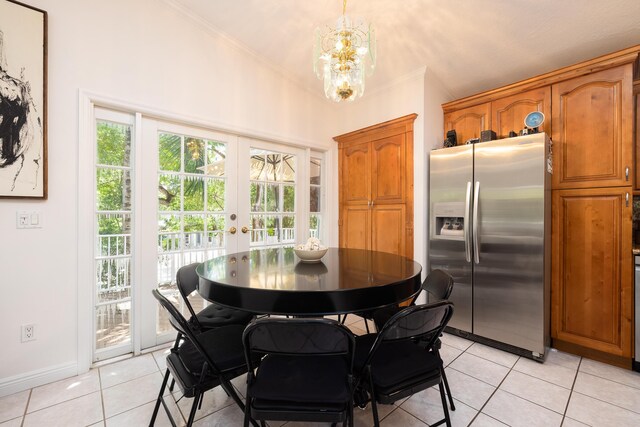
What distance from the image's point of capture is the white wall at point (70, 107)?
6.23ft

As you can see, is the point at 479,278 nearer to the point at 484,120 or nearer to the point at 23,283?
the point at 484,120

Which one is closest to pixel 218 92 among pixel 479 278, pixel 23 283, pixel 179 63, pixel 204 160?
pixel 179 63

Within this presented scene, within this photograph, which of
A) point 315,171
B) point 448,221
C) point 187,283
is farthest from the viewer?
point 315,171

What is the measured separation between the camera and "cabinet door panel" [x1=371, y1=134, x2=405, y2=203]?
314cm

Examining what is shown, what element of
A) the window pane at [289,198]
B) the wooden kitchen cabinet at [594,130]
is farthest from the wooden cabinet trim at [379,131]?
the wooden kitchen cabinet at [594,130]

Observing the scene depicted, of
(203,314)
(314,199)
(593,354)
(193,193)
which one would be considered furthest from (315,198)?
(593,354)

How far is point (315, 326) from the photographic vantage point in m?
1.05

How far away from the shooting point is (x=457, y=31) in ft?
8.18

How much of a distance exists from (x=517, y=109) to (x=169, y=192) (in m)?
3.25

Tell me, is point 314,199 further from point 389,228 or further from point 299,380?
point 299,380

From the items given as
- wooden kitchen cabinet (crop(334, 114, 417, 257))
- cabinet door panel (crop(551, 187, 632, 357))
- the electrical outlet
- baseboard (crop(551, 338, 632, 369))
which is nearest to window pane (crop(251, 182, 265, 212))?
wooden kitchen cabinet (crop(334, 114, 417, 257))

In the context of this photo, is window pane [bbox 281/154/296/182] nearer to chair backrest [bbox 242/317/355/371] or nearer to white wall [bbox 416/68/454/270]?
white wall [bbox 416/68/454/270]

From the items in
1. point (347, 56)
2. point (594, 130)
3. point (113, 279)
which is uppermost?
point (347, 56)

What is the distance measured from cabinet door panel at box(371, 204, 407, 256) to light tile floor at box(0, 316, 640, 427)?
48.9 inches
